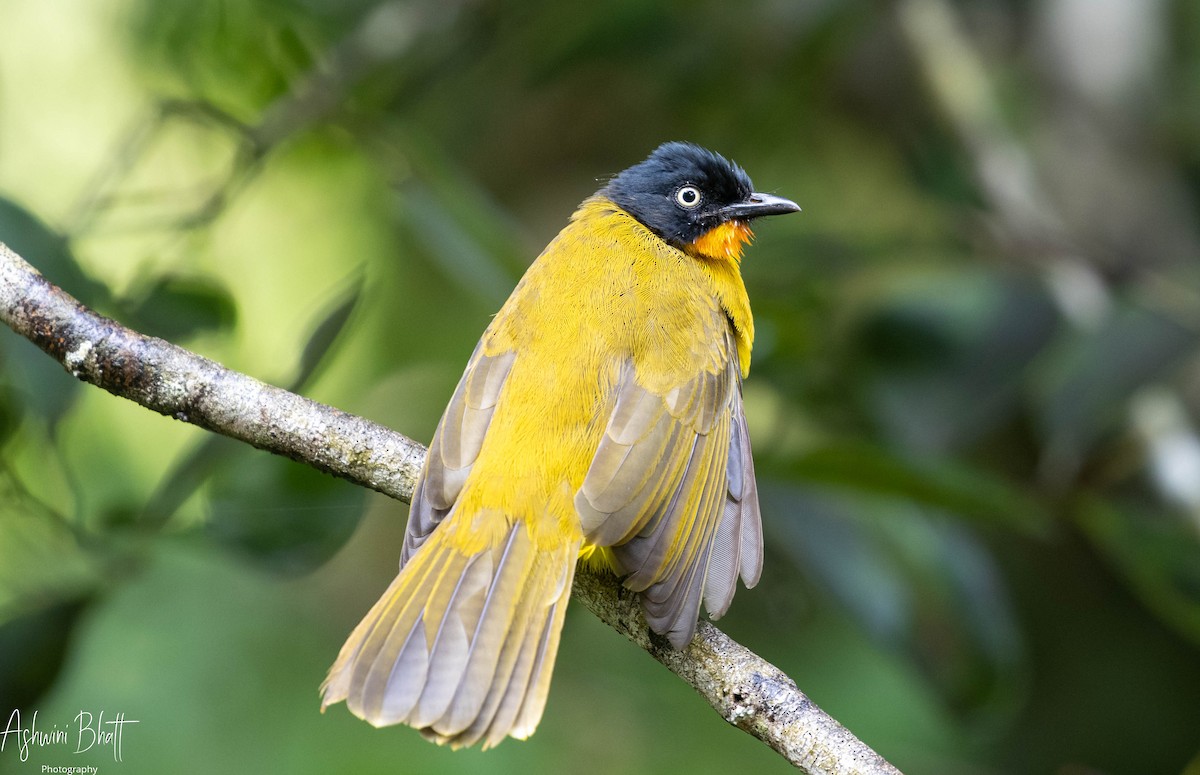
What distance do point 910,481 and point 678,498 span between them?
2.29ft

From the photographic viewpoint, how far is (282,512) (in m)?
3.12

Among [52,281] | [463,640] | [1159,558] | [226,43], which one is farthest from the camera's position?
[226,43]

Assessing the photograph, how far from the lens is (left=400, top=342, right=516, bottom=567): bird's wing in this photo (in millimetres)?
2754

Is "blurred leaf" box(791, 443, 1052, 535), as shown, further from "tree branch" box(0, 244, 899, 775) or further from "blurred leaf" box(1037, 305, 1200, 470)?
"tree branch" box(0, 244, 899, 775)

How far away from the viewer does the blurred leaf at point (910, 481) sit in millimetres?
3170

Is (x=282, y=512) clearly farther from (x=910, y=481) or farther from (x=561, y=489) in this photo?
(x=910, y=481)

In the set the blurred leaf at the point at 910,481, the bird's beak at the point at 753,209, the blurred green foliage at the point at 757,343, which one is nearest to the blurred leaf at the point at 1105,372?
the blurred green foliage at the point at 757,343

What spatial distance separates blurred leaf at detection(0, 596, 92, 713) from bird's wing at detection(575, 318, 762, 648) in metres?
1.32

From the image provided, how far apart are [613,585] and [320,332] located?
920 mm

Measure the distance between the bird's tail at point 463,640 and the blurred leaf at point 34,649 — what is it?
0.96 meters

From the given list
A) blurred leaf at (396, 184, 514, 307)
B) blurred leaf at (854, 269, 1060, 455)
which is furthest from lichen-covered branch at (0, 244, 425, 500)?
blurred leaf at (854, 269, 1060, 455)

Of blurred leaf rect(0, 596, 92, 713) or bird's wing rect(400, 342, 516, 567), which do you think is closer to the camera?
bird's wing rect(400, 342, 516, 567)

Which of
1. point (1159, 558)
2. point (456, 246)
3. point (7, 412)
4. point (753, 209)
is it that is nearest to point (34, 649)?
point (7, 412)

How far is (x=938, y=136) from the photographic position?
5348 mm
